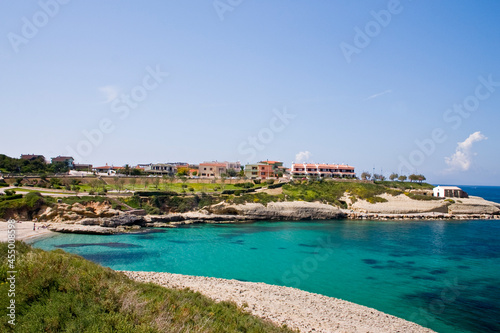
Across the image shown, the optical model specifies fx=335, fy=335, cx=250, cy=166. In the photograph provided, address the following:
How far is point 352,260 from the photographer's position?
93.0 ft

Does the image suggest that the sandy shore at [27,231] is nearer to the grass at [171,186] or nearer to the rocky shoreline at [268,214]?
the rocky shoreline at [268,214]

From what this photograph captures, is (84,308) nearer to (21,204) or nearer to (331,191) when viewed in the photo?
(21,204)

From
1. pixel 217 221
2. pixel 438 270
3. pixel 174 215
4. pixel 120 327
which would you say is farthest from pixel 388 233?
pixel 120 327

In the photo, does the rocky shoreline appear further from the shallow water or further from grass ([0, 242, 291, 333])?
grass ([0, 242, 291, 333])

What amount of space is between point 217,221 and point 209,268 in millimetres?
26191

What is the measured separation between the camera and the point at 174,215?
49.5m

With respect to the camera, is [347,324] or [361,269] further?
[361,269]

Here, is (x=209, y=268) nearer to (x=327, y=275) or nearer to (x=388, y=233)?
(x=327, y=275)

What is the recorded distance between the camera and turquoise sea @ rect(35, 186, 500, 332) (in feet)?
61.6

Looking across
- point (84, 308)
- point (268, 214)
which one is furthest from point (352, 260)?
point (268, 214)

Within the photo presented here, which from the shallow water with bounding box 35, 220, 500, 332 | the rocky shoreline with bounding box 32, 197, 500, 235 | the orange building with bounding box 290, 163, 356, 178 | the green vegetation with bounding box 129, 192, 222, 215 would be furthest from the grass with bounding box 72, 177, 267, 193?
the orange building with bounding box 290, 163, 356, 178

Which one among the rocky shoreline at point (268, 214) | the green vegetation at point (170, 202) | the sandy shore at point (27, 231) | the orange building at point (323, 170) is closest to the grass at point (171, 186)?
the green vegetation at point (170, 202)

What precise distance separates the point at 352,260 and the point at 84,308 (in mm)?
23860

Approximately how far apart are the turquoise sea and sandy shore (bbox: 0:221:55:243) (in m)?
1.60
